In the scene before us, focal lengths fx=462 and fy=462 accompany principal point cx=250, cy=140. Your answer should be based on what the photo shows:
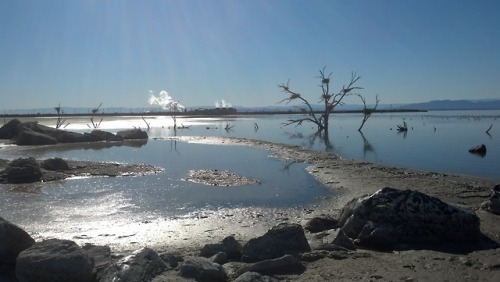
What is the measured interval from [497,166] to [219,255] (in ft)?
62.2

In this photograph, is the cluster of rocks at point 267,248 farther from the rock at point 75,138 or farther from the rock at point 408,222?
the rock at point 75,138

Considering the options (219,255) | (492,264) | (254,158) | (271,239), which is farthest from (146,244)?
(254,158)

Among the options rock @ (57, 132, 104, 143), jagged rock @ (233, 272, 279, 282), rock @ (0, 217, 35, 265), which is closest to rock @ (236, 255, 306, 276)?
jagged rock @ (233, 272, 279, 282)

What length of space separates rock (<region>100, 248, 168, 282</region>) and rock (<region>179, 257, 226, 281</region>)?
1.29 ft

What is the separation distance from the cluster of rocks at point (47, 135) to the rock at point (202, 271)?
3298 centimetres

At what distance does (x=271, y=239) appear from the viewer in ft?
26.6

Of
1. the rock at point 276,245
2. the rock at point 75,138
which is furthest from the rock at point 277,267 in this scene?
the rock at point 75,138

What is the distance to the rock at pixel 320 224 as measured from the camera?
10.1 meters

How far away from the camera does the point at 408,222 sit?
9.07 meters

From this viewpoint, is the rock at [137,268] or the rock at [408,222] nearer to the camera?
the rock at [137,268]

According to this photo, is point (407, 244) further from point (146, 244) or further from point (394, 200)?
point (146, 244)

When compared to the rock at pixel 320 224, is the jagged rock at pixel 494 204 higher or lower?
higher

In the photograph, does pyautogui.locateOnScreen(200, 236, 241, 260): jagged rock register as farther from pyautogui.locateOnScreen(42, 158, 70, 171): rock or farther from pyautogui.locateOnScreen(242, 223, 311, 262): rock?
pyautogui.locateOnScreen(42, 158, 70, 171): rock

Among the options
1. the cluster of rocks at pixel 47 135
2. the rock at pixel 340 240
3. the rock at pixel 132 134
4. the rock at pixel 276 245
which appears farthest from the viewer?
the rock at pixel 132 134
